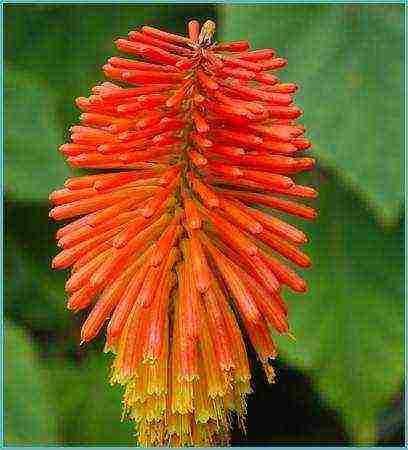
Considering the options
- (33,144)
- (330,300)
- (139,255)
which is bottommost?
(330,300)

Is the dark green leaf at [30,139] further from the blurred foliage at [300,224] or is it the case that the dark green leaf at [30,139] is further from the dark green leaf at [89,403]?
the dark green leaf at [89,403]

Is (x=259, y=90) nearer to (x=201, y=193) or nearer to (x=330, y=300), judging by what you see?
(x=201, y=193)

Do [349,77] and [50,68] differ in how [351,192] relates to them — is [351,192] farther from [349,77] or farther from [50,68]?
[50,68]

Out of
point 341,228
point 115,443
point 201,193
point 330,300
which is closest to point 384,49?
point 341,228

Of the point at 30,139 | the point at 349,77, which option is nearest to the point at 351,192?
the point at 349,77

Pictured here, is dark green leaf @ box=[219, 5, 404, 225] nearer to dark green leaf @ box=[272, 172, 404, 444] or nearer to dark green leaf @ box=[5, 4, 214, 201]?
dark green leaf @ box=[272, 172, 404, 444]

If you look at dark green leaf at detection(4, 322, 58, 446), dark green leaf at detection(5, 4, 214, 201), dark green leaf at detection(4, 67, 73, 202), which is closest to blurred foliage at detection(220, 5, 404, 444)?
dark green leaf at detection(5, 4, 214, 201)
